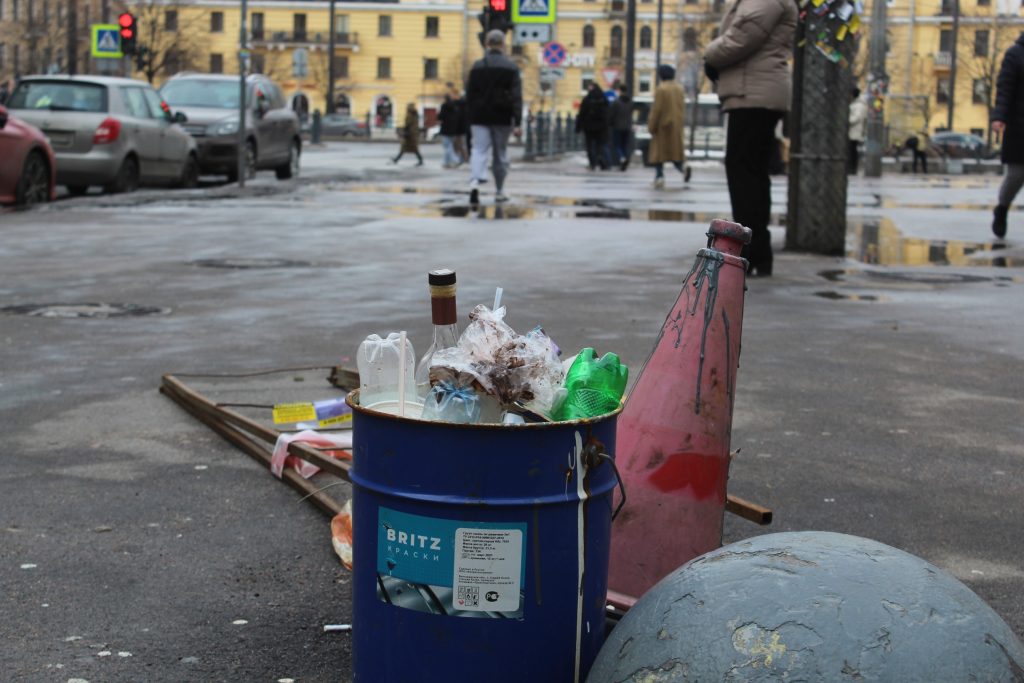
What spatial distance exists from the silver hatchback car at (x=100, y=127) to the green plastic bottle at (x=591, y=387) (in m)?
16.8

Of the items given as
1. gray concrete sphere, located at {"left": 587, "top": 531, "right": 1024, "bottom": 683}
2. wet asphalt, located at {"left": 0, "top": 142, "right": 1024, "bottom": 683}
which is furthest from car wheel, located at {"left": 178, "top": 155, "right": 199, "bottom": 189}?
gray concrete sphere, located at {"left": 587, "top": 531, "right": 1024, "bottom": 683}

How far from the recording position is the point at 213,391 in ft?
20.1

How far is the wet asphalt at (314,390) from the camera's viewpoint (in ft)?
11.7

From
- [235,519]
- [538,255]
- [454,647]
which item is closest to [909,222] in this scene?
[538,255]

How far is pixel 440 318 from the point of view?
296 centimetres

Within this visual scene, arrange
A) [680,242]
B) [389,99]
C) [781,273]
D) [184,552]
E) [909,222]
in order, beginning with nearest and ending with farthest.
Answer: [184,552] < [781,273] < [680,242] < [909,222] < [389,99]

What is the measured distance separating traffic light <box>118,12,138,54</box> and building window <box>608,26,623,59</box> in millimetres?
77178

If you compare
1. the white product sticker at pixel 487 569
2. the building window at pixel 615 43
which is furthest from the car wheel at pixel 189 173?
the building window at pixel 615 43

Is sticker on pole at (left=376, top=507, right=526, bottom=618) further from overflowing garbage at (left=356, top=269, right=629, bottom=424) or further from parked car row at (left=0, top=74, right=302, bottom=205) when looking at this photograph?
parked car row at (left=0, top=74, right=302, bottom=205)

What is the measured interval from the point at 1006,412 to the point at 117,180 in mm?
15332

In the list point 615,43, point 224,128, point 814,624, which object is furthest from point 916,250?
point 615,43

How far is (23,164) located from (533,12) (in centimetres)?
1774

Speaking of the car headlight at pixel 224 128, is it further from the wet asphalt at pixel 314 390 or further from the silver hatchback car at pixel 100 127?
the wet asphalt at pixel 314 390

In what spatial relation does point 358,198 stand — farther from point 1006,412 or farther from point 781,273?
point 1006,412
